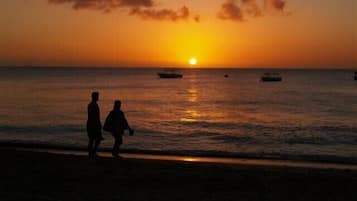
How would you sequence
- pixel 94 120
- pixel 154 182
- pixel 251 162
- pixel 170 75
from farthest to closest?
pixel 170 75 < pixel 251 162 < pixel 94 120 < pixel 154 182

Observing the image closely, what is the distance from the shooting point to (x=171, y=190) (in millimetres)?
10922

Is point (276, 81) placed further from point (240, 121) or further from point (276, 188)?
point (276, 188)

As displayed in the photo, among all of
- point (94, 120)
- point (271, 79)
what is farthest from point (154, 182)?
point (271, 79)

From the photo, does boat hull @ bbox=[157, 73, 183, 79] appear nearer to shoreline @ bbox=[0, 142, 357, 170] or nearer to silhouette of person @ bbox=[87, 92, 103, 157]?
shoreline @ bbox=[0, 142, 357, 170]

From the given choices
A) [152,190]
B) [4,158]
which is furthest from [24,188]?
[4,158]

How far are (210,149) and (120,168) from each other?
9.83m

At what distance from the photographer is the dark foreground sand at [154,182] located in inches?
410

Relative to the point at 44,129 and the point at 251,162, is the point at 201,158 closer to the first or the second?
the point at 251,162

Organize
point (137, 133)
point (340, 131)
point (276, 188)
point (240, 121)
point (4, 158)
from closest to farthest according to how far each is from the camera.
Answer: point (276, 188) → point (4, 158) → point (137, 133) → point (340, 131) → point (240, 121)

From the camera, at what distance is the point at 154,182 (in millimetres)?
11711

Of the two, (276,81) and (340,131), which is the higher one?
(276,81)

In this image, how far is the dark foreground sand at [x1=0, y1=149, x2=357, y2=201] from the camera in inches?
410

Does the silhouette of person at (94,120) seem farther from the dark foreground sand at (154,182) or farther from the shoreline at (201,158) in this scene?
the shoreline at (201,158)

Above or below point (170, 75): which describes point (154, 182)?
below
